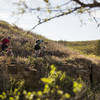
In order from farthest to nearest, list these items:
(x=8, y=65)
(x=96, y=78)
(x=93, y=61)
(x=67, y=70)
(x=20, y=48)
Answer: (x=20, y=48)
(x=93, y=61)
(x=96, y=78)
(x=67, y=70)
(x=8, y=65)

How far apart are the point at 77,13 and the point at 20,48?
49.0ft

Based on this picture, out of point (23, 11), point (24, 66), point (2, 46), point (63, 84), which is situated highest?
point (23, 11)

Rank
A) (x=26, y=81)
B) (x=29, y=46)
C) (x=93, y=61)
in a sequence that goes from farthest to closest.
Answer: (x=29, y=46), (x=93, y=61), (x=26, y=81)

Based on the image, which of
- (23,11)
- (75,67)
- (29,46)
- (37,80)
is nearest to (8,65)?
(37,80)

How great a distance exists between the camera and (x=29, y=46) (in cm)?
2436

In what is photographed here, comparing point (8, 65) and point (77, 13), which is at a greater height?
point (77, 13)

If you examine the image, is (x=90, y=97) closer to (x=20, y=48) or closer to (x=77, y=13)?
(x=77, y=13)

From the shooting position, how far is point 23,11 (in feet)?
25.1

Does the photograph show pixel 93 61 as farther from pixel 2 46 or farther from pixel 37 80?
pixel 2 46

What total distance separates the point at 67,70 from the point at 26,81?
371 centimetres

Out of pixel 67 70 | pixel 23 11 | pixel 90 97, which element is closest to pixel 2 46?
pixel 67 70

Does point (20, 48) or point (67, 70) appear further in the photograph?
point (20, 48)

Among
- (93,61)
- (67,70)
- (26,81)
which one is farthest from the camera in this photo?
(93,61)

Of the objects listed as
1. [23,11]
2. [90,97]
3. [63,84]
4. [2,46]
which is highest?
[23,11]
